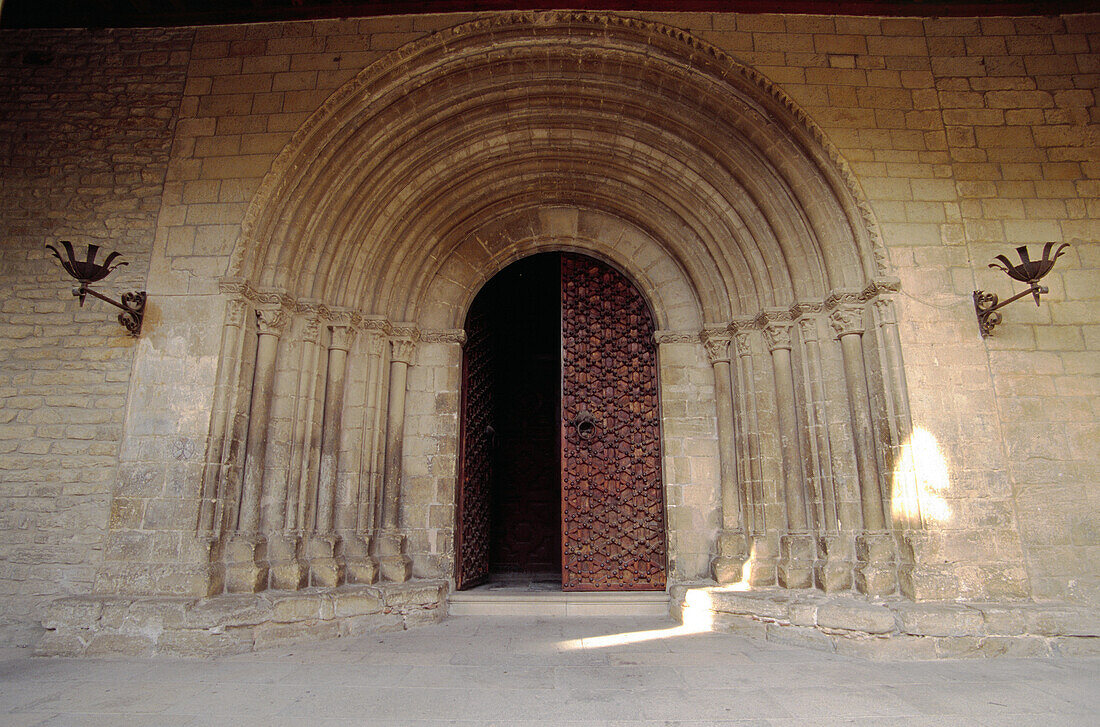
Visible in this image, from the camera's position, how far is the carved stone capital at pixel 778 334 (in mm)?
5648

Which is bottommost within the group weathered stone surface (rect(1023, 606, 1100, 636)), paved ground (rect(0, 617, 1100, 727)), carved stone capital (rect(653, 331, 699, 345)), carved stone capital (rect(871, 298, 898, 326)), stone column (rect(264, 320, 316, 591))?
paved ground (rect(0, 617, 1100, 727))

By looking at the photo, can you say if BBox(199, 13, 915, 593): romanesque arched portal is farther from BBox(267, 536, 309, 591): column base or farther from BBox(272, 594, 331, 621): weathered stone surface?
BBox(272, 594, 331, 621): weathered stone surface

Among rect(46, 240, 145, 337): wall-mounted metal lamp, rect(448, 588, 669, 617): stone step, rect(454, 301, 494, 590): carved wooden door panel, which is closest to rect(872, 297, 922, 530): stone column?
rect(448, 588, 669, 617): stone step

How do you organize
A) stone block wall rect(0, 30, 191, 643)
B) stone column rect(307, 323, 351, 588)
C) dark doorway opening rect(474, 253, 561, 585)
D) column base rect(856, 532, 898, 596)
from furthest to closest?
dark doorway opening rect(474, 253, 561, 585), stone column rect(307, 323, 351, 588), stone block wall rect(0, 30, 191, 643), column base rect(856, 532, 898, 596)

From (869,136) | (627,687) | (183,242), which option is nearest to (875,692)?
(627,687)

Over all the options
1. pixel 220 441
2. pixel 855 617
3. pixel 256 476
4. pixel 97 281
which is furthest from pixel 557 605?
pixel 97 281

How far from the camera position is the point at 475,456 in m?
6.76

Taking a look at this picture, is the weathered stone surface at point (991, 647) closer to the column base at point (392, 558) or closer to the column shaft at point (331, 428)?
the column base at point (392, 558)

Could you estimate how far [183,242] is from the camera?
17.0 ft

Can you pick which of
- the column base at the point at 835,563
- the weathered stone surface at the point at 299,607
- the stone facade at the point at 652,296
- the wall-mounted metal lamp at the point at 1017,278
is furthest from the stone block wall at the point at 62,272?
the wall-mounted metal lamp at the point at 1017,278

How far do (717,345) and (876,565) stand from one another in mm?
2521

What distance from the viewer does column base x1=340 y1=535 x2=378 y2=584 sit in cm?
524

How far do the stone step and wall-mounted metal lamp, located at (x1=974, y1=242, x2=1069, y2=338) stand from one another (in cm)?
369

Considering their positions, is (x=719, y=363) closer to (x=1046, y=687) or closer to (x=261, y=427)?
(x=1046, y=687)
